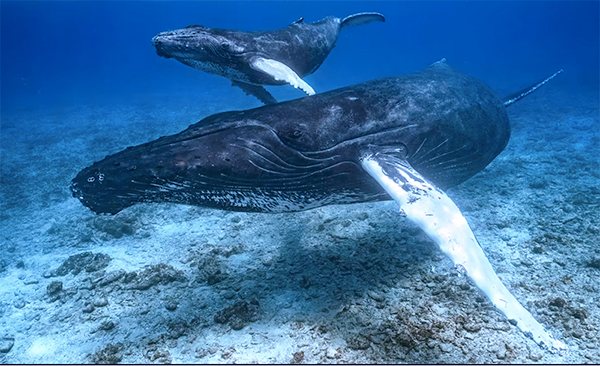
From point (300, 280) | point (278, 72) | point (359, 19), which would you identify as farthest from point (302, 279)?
point (359, 19)

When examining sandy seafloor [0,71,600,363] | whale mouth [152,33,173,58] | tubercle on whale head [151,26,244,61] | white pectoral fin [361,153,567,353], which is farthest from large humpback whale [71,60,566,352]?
whale mouth [152,33,173,58]

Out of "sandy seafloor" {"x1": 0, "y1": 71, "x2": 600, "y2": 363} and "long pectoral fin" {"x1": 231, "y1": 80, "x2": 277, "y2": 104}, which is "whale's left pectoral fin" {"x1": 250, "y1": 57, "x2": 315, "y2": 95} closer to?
"long pectoral fin" {"x1": 231, "y1": 80, "x2": 277, "y2": 104}

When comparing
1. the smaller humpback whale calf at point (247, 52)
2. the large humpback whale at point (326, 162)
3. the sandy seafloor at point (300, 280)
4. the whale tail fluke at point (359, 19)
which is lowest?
the sandy seafloor at point (300, 280)

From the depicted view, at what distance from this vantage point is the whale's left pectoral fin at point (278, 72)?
5.61 metres

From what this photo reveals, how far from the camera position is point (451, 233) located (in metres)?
3.50

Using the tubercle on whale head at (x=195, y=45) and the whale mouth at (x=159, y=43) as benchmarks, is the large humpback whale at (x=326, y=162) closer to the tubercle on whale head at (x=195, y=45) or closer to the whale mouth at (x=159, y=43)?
the tubercle on whale head at (x=195, y=45)

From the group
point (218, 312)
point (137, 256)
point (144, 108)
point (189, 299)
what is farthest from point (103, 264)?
point (144, 108)

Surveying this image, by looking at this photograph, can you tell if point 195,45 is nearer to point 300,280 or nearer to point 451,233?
point 300,280

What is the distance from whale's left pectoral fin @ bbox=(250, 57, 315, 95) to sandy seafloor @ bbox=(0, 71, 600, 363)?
9.27 ft

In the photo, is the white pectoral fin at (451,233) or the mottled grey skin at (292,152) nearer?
the white pectoral fin at (451,233)

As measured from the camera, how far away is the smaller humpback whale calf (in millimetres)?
5586

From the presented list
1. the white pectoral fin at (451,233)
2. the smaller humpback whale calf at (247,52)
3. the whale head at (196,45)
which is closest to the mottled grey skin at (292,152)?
the white pectoral fin at (451,233)

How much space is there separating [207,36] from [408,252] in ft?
16.4

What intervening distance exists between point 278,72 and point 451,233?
3.79 metres
